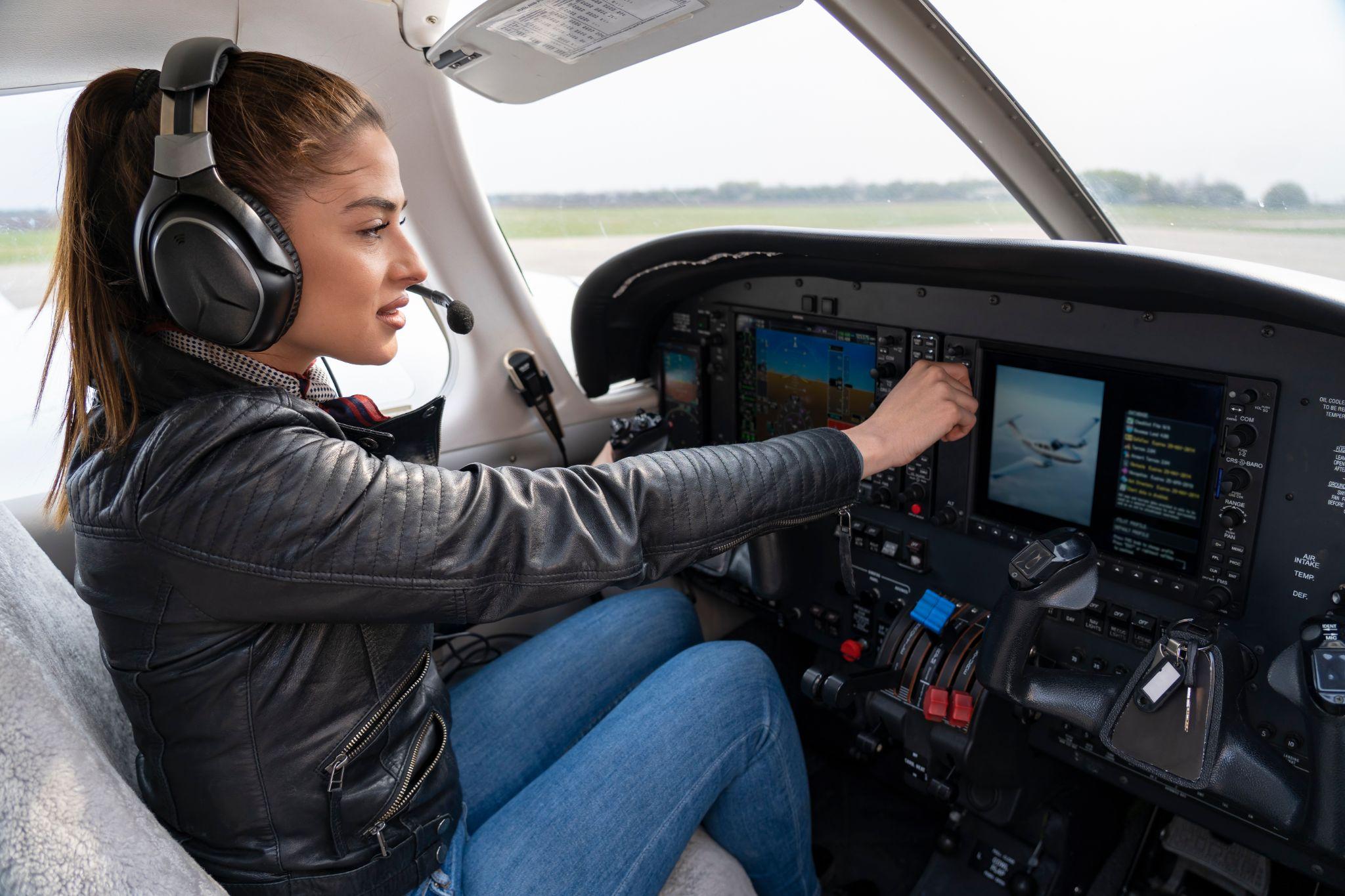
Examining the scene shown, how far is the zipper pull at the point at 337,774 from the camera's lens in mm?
951

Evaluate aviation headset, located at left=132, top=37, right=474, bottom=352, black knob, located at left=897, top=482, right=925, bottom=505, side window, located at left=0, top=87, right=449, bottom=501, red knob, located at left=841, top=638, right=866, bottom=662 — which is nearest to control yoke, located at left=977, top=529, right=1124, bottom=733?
black knob, located at left=897, top=482, right=925, bottom=505

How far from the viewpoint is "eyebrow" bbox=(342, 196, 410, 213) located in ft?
3.03

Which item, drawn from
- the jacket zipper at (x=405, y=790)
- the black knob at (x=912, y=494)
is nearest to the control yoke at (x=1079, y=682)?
the black knob at (x=912, y=494)

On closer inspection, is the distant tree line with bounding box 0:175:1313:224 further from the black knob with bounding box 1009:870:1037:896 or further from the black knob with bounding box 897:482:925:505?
the black knob with bounding box 1009:870:1037:896

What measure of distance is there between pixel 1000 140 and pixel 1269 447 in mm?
885

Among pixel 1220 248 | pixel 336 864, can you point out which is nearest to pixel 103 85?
pixel 336 864

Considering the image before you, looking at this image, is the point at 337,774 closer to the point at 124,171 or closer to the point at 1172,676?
the point at 124,171

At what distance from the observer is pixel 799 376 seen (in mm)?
1752

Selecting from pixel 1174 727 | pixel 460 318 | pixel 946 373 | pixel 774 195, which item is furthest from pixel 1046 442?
pixel 774 195

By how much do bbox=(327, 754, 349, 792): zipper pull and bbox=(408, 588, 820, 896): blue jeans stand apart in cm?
20

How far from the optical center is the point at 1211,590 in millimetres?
1230

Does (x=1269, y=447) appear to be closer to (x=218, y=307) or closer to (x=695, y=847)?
(x=695, y=847)

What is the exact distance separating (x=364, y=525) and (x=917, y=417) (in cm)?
79

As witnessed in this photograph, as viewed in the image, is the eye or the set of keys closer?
the eye
